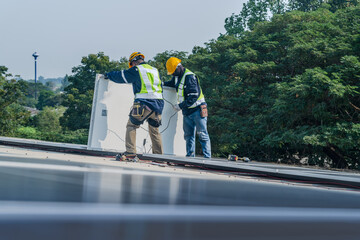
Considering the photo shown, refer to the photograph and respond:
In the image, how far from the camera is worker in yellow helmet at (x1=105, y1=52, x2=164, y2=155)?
6137 millimetres

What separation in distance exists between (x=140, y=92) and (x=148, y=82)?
197 mm

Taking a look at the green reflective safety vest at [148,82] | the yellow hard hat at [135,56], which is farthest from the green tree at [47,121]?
the green reflective safety vest at [148,82]

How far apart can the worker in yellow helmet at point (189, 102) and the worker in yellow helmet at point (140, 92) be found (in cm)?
87

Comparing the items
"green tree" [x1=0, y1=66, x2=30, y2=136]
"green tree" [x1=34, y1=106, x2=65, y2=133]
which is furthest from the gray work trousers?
"green tree" [x1=34, y1=106, x2=65, y2=133]

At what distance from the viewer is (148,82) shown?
6.25m

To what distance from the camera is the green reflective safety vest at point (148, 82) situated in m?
6.23

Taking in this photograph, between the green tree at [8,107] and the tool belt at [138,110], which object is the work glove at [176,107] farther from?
the green tree at [8,107]

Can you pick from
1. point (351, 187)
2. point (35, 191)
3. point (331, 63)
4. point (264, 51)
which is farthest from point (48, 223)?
point (264, 51)

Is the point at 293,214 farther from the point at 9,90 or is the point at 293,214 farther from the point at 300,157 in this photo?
the point at 9,90

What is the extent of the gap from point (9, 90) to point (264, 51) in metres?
20.5

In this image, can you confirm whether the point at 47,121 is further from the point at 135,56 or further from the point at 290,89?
the point at 135,56

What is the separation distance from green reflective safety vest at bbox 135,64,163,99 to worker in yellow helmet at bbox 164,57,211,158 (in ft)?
3.17

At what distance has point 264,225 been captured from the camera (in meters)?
1.04

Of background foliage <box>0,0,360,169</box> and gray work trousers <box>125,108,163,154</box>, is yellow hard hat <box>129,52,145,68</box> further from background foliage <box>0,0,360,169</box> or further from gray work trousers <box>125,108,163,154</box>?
background foliage <box>0,0,360,169</box>
